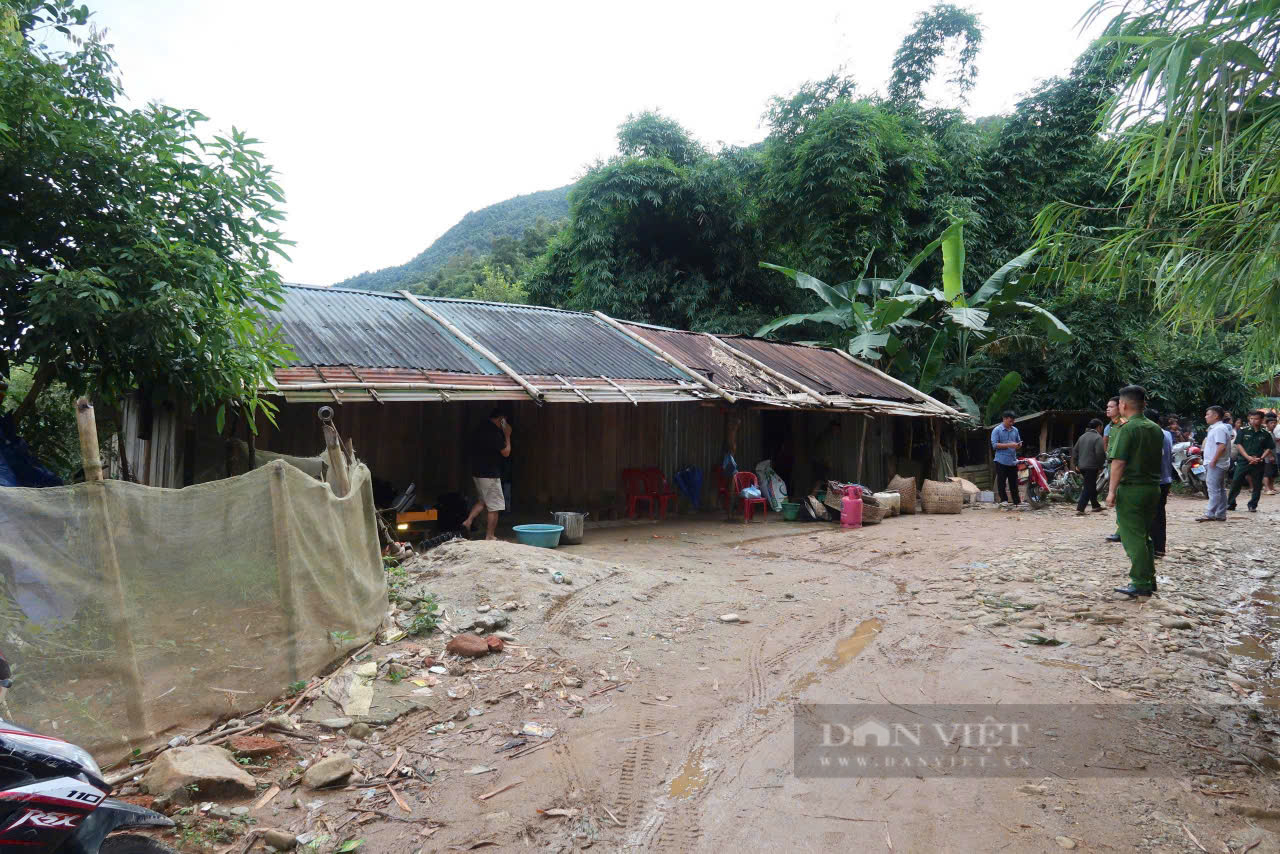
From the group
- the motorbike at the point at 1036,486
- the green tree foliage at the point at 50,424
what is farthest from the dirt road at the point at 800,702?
the motorbike at the point at 1036,486

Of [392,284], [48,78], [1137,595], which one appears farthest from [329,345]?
[392,284]

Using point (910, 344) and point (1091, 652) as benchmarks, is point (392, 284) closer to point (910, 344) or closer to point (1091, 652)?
point (910, 344)

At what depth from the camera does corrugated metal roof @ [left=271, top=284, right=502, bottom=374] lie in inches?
328

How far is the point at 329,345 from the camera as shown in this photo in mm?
8453

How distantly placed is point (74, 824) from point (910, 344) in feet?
61.0

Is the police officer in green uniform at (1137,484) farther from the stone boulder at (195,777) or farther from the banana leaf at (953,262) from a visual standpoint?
the banana leaf at (953,262)

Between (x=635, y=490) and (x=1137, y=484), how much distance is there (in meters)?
7.03

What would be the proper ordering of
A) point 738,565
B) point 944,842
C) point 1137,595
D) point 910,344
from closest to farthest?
point 944,842
point 1137,595
point 738,565
point 910,344

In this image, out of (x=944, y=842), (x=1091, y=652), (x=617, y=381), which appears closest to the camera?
(x=944, y=842)

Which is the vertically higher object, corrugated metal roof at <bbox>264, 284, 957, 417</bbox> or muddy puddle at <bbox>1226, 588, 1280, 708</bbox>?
corrugated metal roof at <bbox>264, 284, 957, 417</bbox>

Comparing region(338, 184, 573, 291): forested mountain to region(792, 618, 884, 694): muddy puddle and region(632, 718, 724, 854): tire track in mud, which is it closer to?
region(792, 618, 884, 694): muddy puddle

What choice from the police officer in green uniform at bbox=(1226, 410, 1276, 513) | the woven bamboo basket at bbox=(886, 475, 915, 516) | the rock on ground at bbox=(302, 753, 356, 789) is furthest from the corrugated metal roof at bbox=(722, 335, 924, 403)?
the rock on ground at bbox=(302, 753, 356, 789)

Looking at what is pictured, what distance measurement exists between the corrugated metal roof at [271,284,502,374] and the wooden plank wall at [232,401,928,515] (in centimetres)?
79

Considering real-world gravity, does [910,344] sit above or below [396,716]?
above
